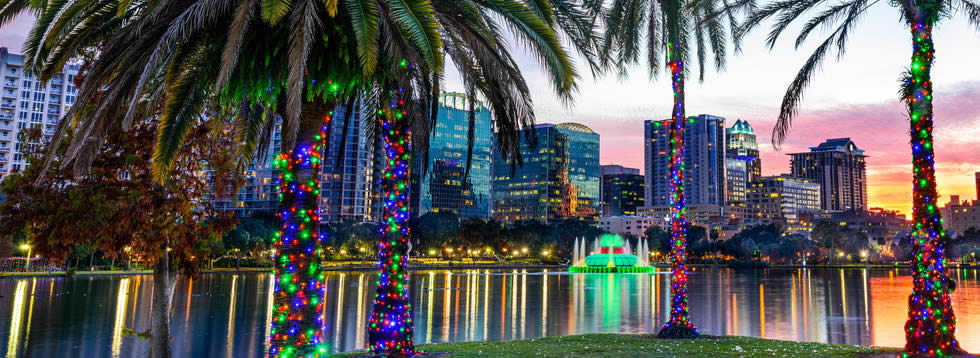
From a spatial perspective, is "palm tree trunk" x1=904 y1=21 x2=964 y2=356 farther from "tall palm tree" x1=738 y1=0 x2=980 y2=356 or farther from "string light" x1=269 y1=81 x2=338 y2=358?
"string light" x1=269 y1=81 x2=338 y2=358

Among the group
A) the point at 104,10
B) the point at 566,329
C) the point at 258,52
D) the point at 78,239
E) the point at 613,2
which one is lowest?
the point at 566,329

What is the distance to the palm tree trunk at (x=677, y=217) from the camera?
19.0 metres

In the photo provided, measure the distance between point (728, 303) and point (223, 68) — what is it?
1515 inches

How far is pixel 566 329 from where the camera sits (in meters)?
27.6

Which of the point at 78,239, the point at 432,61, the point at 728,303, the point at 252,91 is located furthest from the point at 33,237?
the point at 728,303

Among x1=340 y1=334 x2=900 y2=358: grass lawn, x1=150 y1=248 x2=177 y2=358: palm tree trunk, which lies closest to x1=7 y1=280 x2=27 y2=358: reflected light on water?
x1=150 y1=248 x2=177 y2=358: palm tree trunk

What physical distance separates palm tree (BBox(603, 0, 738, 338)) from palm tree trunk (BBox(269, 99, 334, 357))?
10982mm

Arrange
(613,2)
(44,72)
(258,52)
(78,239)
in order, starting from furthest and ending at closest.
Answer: (613,2), (78,239), (44,72), (258,52)

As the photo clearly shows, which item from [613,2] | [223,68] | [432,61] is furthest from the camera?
[613,2]

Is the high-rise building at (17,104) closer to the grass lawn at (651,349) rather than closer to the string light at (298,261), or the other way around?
the grass lawn at (651,349)

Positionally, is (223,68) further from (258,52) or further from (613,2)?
(613,2)

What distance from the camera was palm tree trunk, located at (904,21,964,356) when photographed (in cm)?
1380

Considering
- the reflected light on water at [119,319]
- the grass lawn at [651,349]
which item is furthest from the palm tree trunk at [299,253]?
the reflected light on water at [119,319]

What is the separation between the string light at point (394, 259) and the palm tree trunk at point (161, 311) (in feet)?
19.9
